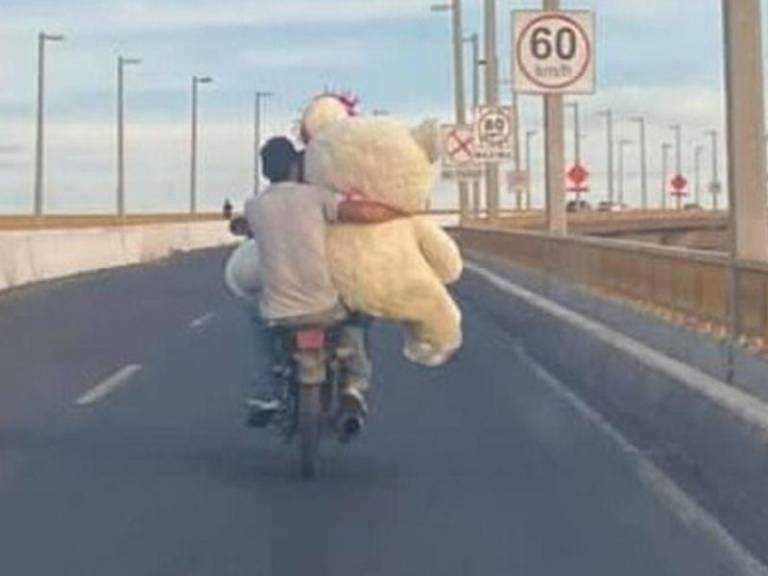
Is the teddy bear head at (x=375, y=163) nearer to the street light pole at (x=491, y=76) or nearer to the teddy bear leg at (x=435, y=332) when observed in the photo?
the teddy bear leg at (x=435, y=332)

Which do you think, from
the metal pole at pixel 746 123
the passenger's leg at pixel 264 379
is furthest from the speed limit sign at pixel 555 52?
the passenger's leg at pixel 264 379

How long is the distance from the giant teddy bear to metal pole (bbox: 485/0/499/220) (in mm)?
39973

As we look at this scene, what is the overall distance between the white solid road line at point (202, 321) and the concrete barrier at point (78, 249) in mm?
11525

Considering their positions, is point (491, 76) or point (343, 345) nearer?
point (343, 345)

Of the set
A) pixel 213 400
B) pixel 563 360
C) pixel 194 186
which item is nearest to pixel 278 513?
pixel 213 400

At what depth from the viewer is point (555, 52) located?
30250 mm

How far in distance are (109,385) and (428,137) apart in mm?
7677

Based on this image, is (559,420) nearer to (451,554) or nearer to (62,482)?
(62,482)

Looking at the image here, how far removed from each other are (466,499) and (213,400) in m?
6.50

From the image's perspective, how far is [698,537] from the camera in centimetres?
1203

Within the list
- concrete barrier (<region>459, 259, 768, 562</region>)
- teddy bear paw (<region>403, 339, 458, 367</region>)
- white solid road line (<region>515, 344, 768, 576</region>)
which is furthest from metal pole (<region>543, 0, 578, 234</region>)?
teddy bear paw (<region>403, 339, 458, 367</region>)

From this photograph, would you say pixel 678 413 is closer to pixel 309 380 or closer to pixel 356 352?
pixel 356 352

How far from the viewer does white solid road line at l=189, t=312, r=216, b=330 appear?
31.9 m

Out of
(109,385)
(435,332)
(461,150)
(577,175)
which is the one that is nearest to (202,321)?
(109,385)
